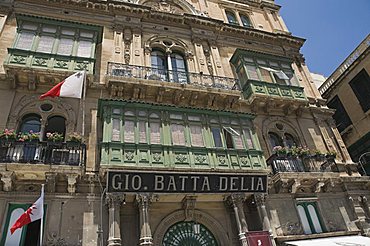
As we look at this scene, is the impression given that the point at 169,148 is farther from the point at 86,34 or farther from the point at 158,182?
the point at 86,34

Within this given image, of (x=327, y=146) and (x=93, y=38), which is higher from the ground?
(x=93, y=38)

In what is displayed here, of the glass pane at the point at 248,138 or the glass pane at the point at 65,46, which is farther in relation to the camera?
the glass pane at the point at 65,46

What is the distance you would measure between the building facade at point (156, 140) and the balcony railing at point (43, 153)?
Answer: 4 cm

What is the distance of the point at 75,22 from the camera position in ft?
49.7

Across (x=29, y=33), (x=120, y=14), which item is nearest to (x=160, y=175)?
(x=29, y=33)

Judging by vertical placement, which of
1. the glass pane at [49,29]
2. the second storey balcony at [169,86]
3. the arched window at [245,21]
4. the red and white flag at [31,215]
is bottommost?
the red and white flag at [31,215]

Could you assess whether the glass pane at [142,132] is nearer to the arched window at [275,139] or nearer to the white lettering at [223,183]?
the white lettering at [223,183]

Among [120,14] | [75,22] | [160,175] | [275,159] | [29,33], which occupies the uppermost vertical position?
[120,14]

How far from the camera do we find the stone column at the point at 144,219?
9594 millimetres

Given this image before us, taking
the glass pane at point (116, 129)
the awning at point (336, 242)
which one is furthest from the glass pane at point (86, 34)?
the awning at point (336, 242)

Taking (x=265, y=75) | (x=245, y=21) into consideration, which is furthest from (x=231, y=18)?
(x=265, y=75)

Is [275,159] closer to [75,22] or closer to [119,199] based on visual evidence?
[119,199]

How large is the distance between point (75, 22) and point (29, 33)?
2.29 metres

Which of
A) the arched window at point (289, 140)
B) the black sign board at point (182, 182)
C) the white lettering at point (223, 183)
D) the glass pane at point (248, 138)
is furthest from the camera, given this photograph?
the arched window at point (289, 140)
